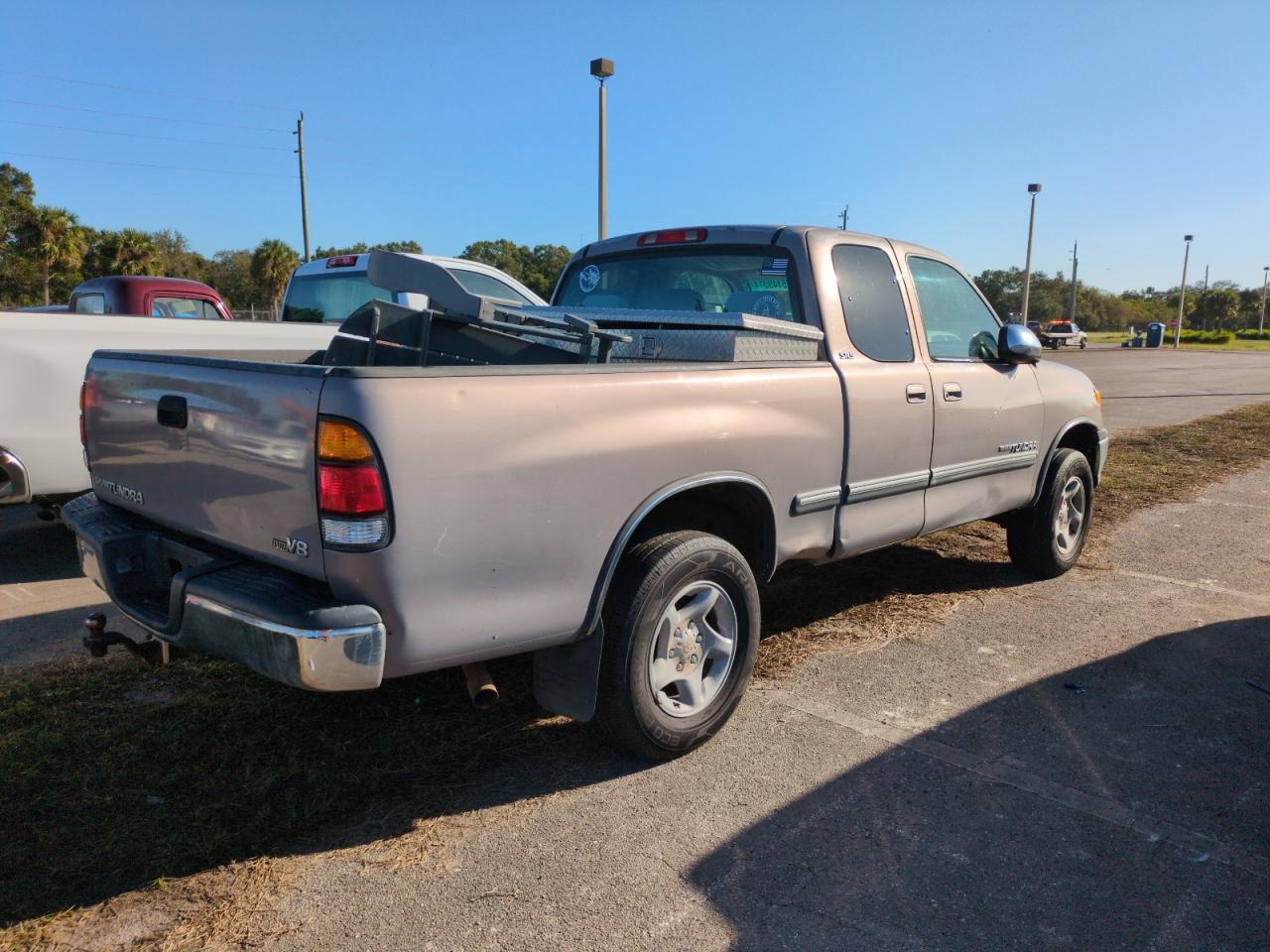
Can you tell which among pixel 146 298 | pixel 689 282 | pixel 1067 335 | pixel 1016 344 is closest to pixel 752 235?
pixel 689 282

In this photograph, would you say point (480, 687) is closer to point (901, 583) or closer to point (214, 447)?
point (214, 447)

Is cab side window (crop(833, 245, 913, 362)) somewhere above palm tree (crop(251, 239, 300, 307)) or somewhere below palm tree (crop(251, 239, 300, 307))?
below

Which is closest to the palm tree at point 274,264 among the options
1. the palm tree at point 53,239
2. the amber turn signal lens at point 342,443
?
the palm tree at point 53,239

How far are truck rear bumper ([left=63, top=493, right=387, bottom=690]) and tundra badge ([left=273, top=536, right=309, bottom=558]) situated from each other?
105mm

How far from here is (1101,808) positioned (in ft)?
10.1

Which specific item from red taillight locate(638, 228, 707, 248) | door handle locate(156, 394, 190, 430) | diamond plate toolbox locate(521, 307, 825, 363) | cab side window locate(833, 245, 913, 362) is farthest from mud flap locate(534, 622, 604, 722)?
red taillight locate(638, 228, 707, 248)

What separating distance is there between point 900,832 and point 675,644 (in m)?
0.94

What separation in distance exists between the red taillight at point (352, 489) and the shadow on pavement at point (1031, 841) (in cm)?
140

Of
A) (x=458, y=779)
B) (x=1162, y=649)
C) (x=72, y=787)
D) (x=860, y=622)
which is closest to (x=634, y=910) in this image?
(x=458, y=779)

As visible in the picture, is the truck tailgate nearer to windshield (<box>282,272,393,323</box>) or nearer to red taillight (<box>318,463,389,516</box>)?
red taillight (<box>318,463,389,516</box>)

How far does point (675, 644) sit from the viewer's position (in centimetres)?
332

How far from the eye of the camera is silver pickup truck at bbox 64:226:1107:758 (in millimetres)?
2490

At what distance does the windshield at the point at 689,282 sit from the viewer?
419 centimetres

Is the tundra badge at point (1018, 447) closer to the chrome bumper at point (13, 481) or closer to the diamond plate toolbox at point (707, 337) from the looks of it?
the diamond plate toolbox at point (707, 337)
